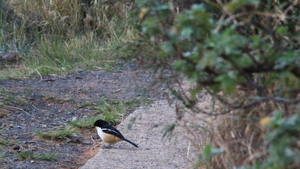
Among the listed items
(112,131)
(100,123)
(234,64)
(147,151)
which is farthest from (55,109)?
(234,64)

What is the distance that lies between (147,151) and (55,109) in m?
2.24

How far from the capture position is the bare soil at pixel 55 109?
5.07m

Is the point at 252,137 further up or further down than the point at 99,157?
further up

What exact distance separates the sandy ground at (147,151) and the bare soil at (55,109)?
34 centimetres

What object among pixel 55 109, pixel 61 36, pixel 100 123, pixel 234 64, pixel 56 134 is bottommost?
pixel 55 109

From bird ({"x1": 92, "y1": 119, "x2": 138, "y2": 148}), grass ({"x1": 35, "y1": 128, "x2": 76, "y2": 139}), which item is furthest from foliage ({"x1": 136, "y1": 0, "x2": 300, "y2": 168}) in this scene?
grass ({"x1": 35, "y1": 128, "x2": 76, "y2": 139})

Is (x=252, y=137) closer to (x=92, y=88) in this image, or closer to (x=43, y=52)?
(x=92, y=88)

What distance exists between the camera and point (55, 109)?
6.83 meters

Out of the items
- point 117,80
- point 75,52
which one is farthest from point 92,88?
point 75,52

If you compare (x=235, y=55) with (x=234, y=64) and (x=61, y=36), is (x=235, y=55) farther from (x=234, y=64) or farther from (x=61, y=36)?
(x=61, y=36)

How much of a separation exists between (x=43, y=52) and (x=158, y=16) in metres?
7.11

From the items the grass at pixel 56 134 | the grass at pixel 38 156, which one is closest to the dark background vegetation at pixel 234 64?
the grass at pixel 38 156

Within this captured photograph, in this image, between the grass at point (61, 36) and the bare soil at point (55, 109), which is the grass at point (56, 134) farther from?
→ the grass at point (61, 36)

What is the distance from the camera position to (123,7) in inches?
410
